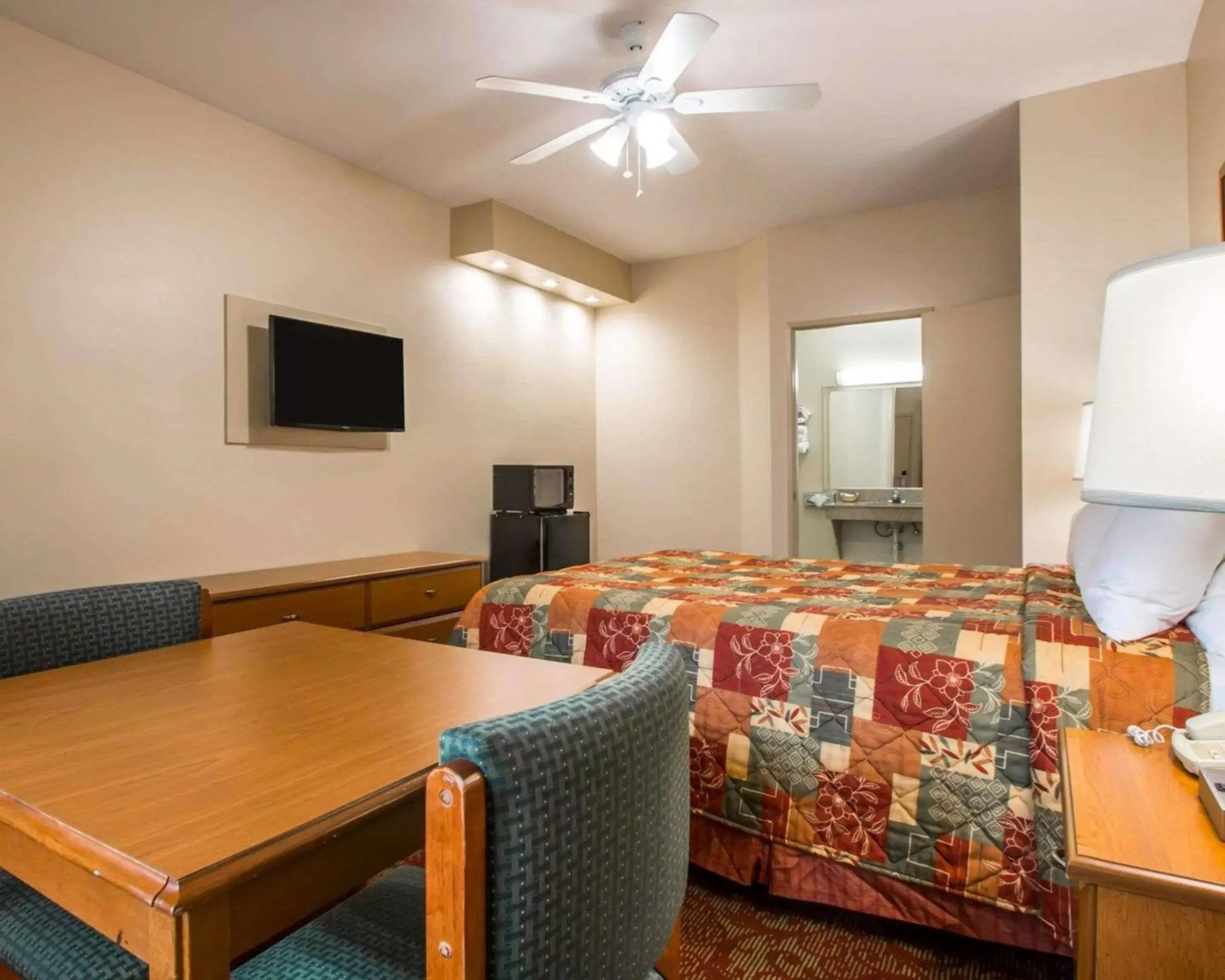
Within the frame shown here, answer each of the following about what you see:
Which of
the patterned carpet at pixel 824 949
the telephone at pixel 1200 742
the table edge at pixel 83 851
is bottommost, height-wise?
the patterned carpet at pixel 824 949

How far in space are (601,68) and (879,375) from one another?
3.94 metres

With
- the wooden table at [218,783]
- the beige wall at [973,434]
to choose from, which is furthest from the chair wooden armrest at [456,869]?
the beige wall at [973,434]

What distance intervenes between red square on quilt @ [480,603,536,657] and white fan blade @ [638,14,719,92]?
1.78 metres

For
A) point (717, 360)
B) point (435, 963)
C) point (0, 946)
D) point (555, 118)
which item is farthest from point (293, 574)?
point (717, 360)

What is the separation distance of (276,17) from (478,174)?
1.38m

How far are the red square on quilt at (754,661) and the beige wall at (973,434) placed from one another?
8.69 feet

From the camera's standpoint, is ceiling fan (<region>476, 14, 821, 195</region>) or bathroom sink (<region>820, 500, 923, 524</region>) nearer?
ceiling fan (<region>476, 14, 821, 195</region>)

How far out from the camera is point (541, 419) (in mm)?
4883

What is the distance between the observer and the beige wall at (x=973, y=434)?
3.89 metres

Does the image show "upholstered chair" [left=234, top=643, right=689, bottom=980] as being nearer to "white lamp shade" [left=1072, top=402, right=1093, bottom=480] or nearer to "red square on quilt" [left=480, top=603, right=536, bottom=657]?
"red square on quilt" [left=480, top=603, right=536, bottom=657]

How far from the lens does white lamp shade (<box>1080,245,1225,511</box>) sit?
2.41 ft

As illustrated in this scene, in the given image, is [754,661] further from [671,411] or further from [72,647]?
[671,411]

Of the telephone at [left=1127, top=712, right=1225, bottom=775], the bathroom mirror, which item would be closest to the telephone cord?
the telephone at [left=1127, top=712, right=1225, bottom=775]

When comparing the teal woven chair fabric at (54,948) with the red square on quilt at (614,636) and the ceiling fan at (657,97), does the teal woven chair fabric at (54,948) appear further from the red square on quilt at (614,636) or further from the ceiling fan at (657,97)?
the ceiling fan at (657,97)
